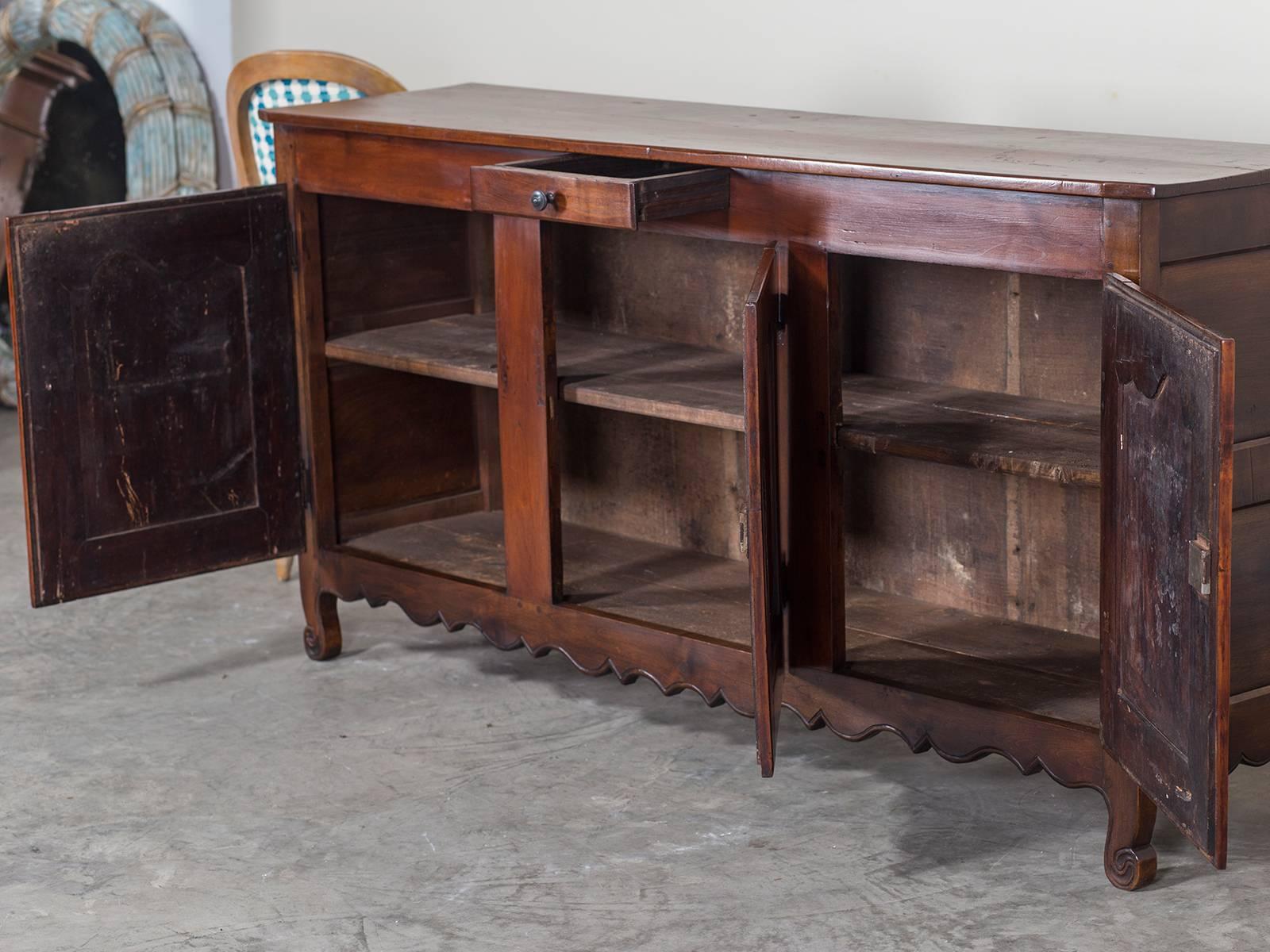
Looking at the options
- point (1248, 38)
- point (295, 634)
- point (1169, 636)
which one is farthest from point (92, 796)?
point (1248, 38)

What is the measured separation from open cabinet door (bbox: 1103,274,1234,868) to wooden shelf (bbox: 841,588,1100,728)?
242mm

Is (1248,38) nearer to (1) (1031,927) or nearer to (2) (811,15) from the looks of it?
(2) (811,15)

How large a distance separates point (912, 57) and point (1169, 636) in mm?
1853

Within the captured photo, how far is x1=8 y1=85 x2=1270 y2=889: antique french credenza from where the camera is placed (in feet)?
8.76

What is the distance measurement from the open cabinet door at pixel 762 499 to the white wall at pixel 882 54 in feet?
3.48

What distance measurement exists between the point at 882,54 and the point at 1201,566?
1.97 m

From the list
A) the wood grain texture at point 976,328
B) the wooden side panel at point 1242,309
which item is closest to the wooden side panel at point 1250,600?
the wooden side panel at point 1242,309

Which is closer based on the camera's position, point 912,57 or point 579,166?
point 579,166

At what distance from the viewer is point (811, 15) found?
417 cm

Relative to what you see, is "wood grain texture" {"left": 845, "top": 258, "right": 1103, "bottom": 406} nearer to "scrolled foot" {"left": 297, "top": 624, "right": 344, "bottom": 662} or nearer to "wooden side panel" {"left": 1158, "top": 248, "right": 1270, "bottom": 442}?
"wooden side panel" {"left": 1158, "top": 248, "right": 1270, "bottom": 442}

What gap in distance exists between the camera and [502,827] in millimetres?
3201

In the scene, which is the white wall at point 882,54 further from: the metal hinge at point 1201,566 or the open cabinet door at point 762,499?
the metal hinge at point 1201,566

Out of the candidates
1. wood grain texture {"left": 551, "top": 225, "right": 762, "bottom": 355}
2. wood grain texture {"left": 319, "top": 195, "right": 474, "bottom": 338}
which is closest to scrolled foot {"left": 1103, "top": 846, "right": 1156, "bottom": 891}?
wood grain texture {"left": 551, "top": 225, "right": 762, "bottom": 355}

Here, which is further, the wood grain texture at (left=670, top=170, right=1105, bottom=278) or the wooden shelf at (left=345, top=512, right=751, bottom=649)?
the wooden shelf at (left=345, top=512, right=751, bottom=649)
